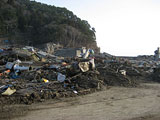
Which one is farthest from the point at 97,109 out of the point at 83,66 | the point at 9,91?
the point at 83,66

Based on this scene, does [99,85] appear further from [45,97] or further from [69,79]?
[45,97]

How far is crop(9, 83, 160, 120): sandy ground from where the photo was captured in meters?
3.87

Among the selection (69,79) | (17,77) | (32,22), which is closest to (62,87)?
(69,79)

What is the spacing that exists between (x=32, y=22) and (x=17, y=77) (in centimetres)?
3067

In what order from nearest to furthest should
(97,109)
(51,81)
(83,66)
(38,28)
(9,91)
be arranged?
(97,109), (9,91), (51,81), (83,66), (38,28)

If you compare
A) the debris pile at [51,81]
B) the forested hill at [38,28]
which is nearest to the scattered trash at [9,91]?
the debris pile at [51,81]

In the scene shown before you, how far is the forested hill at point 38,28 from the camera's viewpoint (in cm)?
3174

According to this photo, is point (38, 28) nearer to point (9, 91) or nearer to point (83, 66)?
point (83, 66)

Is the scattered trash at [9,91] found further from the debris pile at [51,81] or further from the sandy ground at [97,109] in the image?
the sandy ground at [97,109]

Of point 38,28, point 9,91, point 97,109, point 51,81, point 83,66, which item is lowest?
point 97,109

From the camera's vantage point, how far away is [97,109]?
4391 millimetres

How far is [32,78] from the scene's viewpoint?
280 inches

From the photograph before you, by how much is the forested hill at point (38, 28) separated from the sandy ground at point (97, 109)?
27.9 m

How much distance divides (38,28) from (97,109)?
32.5 metres
